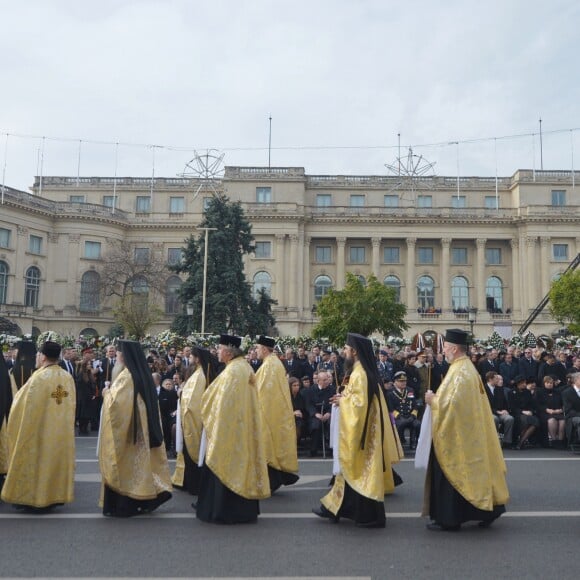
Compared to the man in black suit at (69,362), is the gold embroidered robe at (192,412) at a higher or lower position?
lower

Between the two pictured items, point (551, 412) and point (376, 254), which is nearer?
point (551, 412)

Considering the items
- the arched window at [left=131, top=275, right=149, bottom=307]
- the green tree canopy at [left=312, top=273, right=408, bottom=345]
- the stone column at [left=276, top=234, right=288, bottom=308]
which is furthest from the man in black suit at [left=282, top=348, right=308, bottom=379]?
the stone column at [left=276, top=234, right=288, bottom=308]

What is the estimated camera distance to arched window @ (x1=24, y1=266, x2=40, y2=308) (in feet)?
181

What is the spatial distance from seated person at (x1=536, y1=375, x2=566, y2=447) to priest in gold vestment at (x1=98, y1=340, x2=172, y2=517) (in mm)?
9572

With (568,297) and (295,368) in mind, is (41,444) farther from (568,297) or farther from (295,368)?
(568,297)

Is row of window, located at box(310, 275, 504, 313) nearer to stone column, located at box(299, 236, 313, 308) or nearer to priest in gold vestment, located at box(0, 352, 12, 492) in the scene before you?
stone column, located at box(299, 236, 313, 308)

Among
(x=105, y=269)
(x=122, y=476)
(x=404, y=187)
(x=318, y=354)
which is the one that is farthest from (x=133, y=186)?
(x=122, y=476)

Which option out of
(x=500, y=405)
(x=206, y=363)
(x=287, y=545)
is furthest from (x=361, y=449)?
(x=500, y=405)

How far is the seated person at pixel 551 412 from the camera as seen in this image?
13914mm

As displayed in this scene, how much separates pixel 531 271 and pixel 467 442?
5697 cm

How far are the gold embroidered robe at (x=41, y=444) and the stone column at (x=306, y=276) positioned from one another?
5348cm

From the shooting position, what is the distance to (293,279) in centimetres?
6022

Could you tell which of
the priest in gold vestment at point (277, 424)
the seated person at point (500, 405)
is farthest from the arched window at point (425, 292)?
the priest in gold vestment at point (277, 424)

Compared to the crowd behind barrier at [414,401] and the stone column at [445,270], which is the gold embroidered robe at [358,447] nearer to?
the crowd behind barrier at [414,401]
